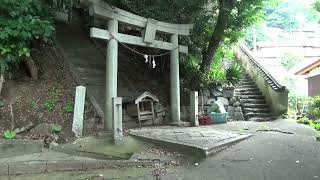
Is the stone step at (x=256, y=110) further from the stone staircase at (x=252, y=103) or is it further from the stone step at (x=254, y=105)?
the stone step at (x=254, y=105)

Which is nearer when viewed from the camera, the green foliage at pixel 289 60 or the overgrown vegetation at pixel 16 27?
the overgrown vegetation at pixel 16 27

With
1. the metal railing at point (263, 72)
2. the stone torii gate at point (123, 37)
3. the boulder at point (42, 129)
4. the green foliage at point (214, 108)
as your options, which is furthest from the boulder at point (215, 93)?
the boulder at point (42, 129)

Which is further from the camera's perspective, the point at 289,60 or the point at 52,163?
the point at 289,60

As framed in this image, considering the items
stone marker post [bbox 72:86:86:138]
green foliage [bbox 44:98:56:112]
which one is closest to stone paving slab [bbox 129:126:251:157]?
stone marker post [bbox 72:86:86:138]

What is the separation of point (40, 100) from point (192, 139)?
4494 mm

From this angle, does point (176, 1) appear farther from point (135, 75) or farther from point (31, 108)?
point (31, 108)

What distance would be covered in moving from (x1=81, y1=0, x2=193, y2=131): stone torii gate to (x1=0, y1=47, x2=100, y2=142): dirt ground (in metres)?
1.17

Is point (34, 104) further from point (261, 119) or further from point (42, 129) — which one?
point (261, 119)

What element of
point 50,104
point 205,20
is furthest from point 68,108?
point 205,20

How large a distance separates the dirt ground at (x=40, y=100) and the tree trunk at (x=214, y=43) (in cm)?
533

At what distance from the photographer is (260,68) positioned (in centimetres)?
1716

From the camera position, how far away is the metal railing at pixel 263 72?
1462 centimetres

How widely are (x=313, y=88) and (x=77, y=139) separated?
48.6ft

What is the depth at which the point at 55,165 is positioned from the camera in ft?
22.0
